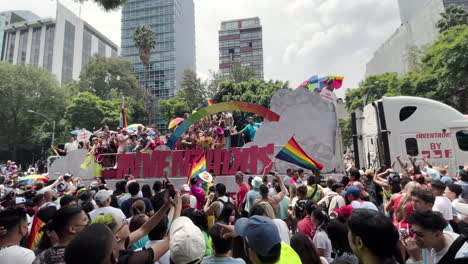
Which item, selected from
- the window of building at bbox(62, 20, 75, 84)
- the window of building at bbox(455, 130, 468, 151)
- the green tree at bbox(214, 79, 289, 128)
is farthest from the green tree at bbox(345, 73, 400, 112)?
the window of building at bbox(62, 20, 75, 84)

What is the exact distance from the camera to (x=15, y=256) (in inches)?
96.3

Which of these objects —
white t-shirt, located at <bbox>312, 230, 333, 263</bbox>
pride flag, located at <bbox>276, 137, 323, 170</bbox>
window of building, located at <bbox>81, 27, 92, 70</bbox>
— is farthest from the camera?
window of building, located at <bbox>81, 27, 92, 70</bbox>

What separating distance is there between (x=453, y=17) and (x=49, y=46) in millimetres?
98148

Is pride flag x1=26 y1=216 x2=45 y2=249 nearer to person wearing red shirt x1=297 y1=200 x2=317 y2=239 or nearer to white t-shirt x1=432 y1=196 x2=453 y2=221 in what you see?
person wearing red shirt x1=297 y1=200 x2=317 y2=239

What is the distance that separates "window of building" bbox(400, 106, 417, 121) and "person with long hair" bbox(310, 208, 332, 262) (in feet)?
32.8

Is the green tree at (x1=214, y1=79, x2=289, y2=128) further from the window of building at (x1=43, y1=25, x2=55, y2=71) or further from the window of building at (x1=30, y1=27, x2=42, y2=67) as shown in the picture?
the window of building at (x1=30, y1=27, x2=42, y2=67)

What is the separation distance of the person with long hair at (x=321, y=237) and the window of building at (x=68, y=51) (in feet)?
302

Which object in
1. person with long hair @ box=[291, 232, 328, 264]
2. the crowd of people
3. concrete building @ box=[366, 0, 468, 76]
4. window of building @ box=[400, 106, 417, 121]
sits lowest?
person with long hair @ box=[291, 232, 328, 264]

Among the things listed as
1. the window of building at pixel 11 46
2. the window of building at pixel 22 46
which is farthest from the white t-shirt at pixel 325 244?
the window of building at pixel 11 46

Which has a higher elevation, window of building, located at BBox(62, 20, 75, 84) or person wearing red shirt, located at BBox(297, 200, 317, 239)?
window of building, located at BBox(62, 20, 75, 84)

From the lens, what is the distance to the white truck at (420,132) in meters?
10.7

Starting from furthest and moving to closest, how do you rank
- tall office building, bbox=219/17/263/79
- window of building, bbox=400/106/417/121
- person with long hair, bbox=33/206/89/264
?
tall office building, bbox=219/17/263/79, window of building, bbox=400/106/417/121, person with long hair, bbox=33/206/89/264

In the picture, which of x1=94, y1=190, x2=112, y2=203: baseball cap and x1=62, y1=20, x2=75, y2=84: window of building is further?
x1=62, y1=20, x2=75, y2=84: window of building

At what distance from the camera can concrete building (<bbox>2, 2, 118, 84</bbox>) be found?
7844cm
